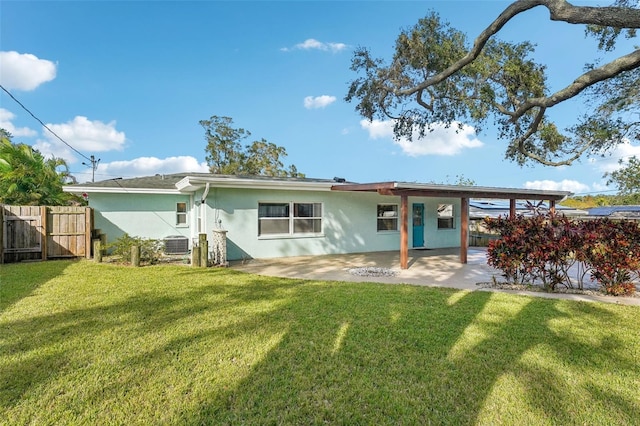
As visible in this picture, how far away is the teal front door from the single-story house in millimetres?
43

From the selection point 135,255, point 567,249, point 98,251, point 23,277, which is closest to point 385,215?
point 567,249

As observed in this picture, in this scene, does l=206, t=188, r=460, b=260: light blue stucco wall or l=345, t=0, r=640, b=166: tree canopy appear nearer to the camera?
l=345, t=0, r=640, b=166: tree canopy

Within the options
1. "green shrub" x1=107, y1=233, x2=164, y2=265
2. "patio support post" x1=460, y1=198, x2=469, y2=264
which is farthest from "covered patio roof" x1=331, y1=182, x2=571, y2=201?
"green shrub" x1=107, y1=233, x2=164, y2=265

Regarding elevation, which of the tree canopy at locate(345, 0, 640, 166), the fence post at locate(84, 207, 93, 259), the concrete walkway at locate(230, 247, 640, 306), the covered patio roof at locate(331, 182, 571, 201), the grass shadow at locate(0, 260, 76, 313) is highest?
the tree canopy at locate(345, 0, 640, 166)

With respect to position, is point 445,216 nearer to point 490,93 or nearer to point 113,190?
point 490,93

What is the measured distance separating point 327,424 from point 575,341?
3.43 m

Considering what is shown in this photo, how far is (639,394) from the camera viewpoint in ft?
9.40

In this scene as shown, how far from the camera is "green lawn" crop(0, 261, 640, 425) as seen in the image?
2.58m

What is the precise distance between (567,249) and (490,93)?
6.07 metres

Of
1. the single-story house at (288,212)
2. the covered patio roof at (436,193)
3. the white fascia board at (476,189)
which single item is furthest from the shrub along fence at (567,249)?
the single-story house at (288,212)

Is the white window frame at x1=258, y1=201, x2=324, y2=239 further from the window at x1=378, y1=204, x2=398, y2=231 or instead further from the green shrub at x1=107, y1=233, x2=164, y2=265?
the green shrub at x1=107, y1=233, x2=164, y2=265

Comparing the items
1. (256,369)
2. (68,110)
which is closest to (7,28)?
(68,110)

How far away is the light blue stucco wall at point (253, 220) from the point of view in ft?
33.1

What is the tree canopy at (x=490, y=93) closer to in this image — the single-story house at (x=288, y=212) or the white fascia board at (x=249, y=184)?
the single-story house at (x=288, y=212)
